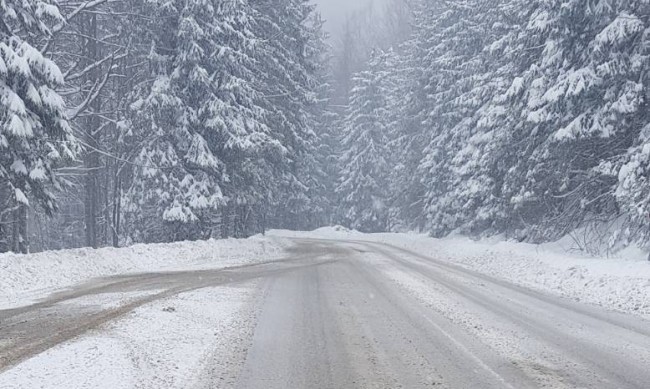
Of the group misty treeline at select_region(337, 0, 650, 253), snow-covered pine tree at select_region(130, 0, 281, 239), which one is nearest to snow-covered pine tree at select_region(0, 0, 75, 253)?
snow-covered pine tree at select_region(130, 0, 281, 239)

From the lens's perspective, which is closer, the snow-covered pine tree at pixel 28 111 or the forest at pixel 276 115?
the snow-covered pine tree at pixel 28 111

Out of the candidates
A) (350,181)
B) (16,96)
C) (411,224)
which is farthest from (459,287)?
(350,181)

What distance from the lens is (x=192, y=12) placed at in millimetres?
20844

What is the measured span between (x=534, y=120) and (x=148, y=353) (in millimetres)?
14166

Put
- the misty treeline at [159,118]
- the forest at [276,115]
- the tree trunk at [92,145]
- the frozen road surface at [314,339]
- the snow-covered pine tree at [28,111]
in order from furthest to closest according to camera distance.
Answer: the tree trunk at [92,145] < the misty treeline at [159,118] < the forest at [276,115] < the snow-covered pine tree at [28,111] < the frozen road surface at [314,339]

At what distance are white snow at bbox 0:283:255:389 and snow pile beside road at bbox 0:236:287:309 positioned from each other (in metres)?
3.01

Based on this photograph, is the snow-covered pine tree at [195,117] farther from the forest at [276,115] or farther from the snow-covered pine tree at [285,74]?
the snow-covered pine tree at [285,74]

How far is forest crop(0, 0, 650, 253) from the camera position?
46.1 feet

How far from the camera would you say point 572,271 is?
1309 centimetres

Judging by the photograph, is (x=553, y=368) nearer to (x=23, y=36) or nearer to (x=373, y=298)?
(x=373, y=298)

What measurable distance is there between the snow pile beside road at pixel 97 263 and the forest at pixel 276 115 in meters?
1.93

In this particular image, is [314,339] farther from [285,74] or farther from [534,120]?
[285,74]

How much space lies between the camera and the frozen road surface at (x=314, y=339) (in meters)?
5.14

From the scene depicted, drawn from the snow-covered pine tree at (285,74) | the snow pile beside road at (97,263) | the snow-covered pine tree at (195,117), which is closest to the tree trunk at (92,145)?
the snow-covered pine tree at (195,117)
